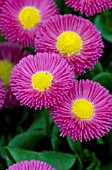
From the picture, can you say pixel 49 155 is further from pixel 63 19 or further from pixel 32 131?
pixel 63 19

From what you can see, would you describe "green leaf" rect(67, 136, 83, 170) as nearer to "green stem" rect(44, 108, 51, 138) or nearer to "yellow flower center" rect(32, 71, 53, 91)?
"green stem" rect(44, 108, 51, 138)

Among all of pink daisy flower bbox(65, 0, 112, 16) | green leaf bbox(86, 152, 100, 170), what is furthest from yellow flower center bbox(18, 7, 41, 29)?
green leaf bbox(86, 152, 100, 170)

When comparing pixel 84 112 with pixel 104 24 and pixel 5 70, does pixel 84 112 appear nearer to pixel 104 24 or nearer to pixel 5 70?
pixel 5 70

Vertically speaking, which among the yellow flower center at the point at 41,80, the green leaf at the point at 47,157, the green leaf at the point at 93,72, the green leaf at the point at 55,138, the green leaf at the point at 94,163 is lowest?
the green leaf at the point at 94,163

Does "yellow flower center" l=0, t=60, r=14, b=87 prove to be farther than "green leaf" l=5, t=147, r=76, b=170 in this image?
Yes

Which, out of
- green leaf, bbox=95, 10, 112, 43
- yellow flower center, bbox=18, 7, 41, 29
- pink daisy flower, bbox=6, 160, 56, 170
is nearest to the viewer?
pink daisy flower, bbox=6, 160, 56, 170

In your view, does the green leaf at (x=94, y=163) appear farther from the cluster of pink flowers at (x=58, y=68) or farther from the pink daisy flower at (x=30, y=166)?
the pink daisy flower at (x=30, y=166)

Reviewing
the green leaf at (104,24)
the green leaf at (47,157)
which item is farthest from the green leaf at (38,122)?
the green leaf at (104,24)
